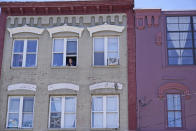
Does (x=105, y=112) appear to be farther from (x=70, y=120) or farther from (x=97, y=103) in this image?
(x=70, y=120)

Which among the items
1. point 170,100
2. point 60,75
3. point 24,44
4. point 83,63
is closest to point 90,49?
point 83,63

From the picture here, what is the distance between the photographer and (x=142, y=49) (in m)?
20.9

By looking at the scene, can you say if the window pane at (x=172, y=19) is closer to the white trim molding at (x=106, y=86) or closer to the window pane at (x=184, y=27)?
the window pane at (x=184, y=27)

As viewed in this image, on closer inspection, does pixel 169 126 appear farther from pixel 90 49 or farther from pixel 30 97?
pixel 30 97

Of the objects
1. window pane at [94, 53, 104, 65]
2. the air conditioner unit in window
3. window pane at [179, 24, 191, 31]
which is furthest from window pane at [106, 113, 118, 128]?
window pane at [179, 24, 191, 31]

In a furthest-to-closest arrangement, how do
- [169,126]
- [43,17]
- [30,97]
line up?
[43,17], [30,97], [169,126]

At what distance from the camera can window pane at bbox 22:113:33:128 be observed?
20.4 metres

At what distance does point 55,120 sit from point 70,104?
1.14m

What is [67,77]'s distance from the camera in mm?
20844

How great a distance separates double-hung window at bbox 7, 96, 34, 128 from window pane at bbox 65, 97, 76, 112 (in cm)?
184

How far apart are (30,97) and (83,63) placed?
3.38m

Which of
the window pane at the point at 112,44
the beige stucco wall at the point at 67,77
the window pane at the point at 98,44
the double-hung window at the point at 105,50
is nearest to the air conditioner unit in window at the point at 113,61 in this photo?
the double-hung window at the point at 105,50

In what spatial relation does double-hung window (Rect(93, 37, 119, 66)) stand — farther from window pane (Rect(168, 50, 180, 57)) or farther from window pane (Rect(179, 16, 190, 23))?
window pane (Rect(179, 16, 190, 23))

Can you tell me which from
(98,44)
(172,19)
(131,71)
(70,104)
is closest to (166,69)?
(131,71)
